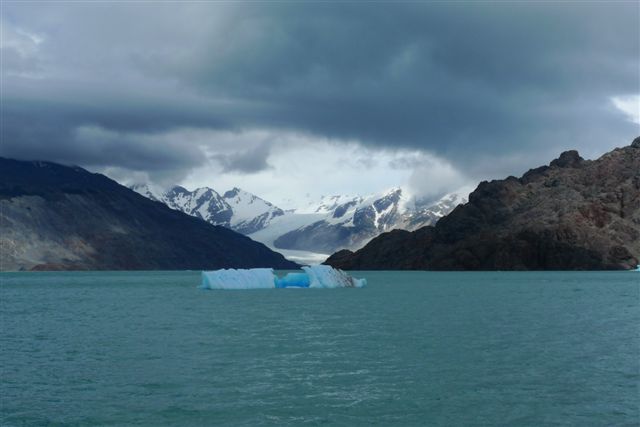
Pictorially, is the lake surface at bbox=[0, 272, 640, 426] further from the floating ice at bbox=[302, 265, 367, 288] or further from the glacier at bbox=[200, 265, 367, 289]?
the floating ice at bbox=[302, 265, 367, 288]

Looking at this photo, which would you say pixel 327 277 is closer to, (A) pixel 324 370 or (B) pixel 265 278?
(B) pixel 265 278

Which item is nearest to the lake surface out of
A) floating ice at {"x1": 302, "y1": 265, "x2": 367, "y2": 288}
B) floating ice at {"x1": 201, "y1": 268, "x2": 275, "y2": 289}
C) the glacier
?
floating ice at {"x1": 201, "y1": 268, "x2": 275, "y2": 289}

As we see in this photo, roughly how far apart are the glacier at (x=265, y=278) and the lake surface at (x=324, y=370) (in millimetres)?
67315

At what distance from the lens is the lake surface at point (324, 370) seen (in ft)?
107

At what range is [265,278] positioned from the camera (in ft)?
507

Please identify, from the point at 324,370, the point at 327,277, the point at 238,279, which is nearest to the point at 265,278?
the point at 238,279

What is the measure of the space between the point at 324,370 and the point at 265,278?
112072 mm

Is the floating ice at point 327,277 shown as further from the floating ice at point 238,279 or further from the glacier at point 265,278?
the floating ice at point 238,279

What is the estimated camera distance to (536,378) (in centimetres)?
4012

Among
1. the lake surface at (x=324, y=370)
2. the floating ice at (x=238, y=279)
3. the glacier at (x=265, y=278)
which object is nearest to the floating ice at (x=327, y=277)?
the glacier at (x=265, y=278)

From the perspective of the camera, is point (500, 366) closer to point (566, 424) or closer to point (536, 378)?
point (536, 378)

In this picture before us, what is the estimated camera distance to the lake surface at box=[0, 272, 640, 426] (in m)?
32.6

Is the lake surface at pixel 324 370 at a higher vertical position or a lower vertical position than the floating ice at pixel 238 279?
lower

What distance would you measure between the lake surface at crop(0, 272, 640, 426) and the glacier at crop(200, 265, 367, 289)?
67315 millimetres
